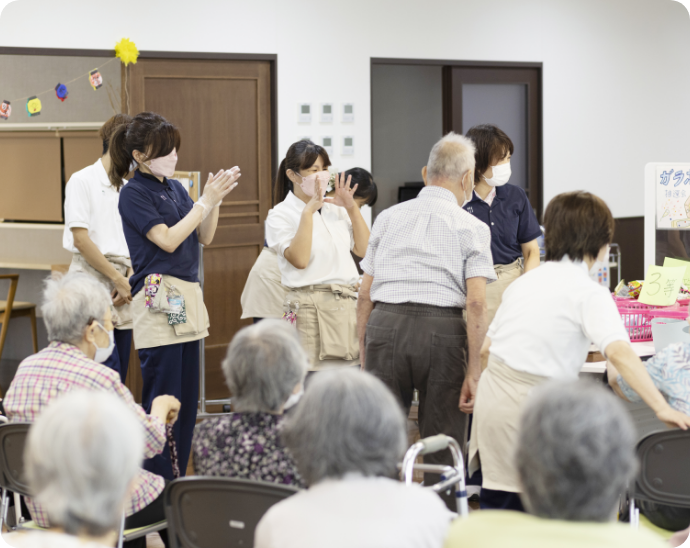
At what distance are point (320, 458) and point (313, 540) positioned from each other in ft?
0.45

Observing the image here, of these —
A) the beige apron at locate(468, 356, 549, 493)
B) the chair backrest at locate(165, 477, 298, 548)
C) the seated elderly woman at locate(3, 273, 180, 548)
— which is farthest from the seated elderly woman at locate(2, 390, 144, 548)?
the beige apron at locate(468, 356, 549, 493)

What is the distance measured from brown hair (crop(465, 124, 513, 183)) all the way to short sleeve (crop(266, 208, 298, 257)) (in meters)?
0.83

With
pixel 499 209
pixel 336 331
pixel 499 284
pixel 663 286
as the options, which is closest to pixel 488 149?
pixel 499 209

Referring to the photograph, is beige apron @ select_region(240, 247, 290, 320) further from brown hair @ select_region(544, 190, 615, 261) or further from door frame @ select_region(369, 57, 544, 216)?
door frame @ select_region(369, 57, 544, 216)

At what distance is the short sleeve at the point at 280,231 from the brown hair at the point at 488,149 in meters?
0.83

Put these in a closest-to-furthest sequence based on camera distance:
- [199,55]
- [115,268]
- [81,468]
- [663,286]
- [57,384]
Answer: [81,468] < [57,384] < [663,286] < [115,268] < [199,55]

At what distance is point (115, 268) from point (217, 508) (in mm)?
2268

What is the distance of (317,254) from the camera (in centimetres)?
330

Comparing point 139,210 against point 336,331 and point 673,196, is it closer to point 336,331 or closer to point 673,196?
point 336,331

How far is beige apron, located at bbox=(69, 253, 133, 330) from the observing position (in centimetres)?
363

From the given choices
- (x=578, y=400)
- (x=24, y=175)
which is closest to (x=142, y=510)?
(x=578, y=400)

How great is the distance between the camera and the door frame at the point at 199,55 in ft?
16.2

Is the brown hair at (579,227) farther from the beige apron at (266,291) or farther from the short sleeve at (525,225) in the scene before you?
the beige apron at (266,291)

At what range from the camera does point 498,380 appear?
2.30 meters
